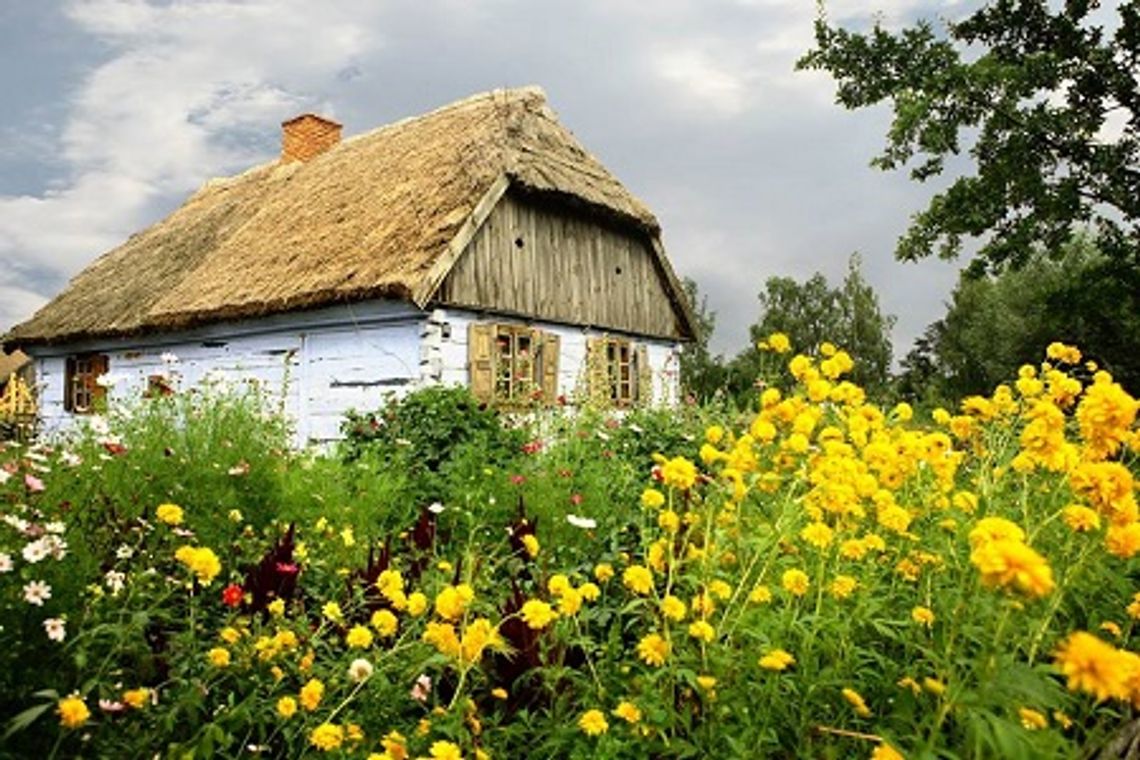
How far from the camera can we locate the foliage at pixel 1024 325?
45.8ft

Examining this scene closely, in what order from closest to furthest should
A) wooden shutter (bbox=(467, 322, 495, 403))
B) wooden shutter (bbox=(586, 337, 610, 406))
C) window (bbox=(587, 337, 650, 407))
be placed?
1. wooden shutter (bbox=(586, 337, 610, 406))
2. wooden shutter (bbox=(467, 322, 495, 403))
3. window (bbox=(587, 337, 650, 407))

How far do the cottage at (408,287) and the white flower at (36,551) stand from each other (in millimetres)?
7572

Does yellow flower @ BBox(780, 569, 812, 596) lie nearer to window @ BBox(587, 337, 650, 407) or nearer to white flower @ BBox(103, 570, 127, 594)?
white flower @ BBox(103, 570, 127, 594)

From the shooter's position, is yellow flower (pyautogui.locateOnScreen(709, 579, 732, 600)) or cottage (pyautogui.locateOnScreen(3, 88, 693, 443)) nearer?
yellow flower (pyautogui.locateOnScreen(709, 579, 732, 600))

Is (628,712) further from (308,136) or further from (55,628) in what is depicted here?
(308,136)

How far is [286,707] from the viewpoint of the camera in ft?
7.02

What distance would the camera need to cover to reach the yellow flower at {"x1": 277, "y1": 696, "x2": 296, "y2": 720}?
6.93 ft

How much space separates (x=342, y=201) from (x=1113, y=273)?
38.1 feet

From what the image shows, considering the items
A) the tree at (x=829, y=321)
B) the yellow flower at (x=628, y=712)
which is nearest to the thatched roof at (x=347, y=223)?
the yellow flower at (x=628, y=712)

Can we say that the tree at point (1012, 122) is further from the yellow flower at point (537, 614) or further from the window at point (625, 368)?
the yellow flower at point (537, 614)

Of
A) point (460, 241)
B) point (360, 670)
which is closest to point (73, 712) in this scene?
point (360, 670)

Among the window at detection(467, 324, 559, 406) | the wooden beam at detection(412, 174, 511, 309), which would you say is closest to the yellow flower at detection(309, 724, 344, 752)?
the window at detection(467, 324, 559, 406)

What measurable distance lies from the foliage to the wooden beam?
749cm

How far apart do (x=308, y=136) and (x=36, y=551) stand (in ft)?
58.7
